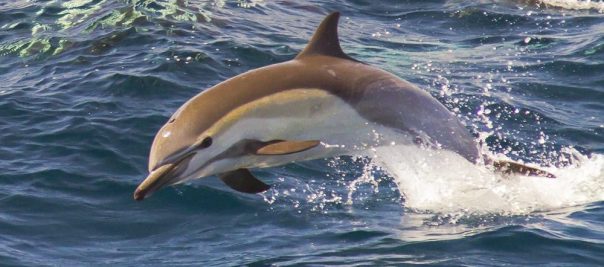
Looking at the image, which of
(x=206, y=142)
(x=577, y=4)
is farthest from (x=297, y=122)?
(x=577, y=4)

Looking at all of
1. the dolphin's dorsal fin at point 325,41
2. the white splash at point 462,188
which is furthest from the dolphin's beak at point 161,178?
the white splash at point 462,188

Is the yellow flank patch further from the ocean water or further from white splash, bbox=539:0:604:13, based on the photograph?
white splash, bbox=539:0:604:13

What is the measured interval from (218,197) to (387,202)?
5.16ft

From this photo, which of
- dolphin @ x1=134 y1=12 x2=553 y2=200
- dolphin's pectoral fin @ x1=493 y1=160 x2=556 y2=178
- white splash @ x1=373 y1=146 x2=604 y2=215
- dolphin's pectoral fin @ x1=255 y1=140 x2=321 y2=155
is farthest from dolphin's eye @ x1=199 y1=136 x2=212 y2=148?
dolphin's pectoral fin @ x1=493 y1=160 x2=556 y2=178

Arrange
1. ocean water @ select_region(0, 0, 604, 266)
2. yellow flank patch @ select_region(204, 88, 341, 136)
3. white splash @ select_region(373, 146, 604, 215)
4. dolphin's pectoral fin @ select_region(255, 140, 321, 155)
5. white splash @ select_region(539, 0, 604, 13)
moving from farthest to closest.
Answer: white splash @ select_region(539, 0, 604, 13) → white splash @ select_region(373, 146, 604, 215) → ocean water @ select_region(0, 0, 604, 266) → yellow flank patch @ select_region(204, 88, 341, 136) → dolphin's pectoral fin @ select_region(255, 140, 321, 155)

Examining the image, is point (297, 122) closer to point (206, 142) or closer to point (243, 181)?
point (243, 181)

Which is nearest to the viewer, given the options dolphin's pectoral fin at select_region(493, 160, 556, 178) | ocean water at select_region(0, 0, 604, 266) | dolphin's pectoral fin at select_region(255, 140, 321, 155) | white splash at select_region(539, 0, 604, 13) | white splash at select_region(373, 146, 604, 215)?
dolphin's pectoral fin at select_region(255, 140, 321, 155)

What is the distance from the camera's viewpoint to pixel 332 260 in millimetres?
8984

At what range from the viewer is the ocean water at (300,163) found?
31.5 feet

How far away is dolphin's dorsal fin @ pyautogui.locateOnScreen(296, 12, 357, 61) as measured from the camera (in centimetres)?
935

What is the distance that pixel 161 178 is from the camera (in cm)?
824

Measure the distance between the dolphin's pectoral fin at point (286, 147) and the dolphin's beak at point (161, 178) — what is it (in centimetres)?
54

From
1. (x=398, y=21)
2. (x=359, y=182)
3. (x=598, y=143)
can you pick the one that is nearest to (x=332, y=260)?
(x=359, y=182)

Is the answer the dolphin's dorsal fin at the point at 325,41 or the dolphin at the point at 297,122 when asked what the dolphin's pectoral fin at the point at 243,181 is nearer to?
the dolphin at the point at 297,122
